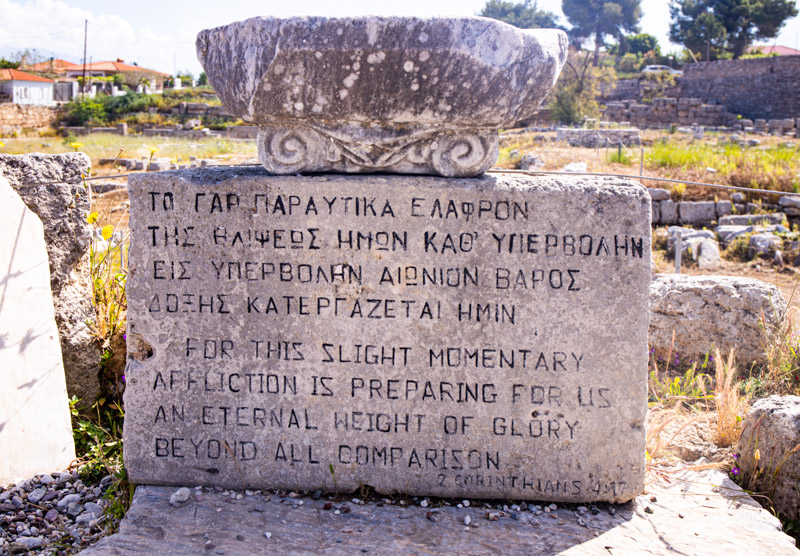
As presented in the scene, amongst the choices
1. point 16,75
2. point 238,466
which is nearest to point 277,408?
point 238,466

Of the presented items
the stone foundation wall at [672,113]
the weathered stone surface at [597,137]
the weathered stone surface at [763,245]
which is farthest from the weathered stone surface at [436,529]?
the stone foundation wall at [672,113]

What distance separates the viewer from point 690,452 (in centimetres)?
323

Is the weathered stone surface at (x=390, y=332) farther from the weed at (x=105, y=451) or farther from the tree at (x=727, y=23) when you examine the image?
the tree at (x=727, y=23)

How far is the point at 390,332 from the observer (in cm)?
257

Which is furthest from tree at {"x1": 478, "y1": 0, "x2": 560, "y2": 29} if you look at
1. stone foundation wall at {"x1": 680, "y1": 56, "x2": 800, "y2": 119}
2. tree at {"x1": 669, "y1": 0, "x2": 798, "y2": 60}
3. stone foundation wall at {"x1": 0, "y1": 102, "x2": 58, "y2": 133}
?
stone foundation wall at {"x1": 0, "y1": 102, "x2": 58, "y2": 133}

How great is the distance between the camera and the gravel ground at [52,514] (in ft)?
7.88

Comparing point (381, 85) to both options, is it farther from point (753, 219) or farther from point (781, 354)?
point (753, 219)

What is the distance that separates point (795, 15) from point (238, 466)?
48.6 m

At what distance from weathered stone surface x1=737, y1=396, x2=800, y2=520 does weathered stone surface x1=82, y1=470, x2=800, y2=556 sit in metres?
0.18

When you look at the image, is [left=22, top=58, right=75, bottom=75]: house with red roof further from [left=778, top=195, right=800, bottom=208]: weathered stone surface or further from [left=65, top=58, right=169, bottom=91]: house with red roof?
[left=778, top=195, right=800, bottom=208]: weathered stone surface

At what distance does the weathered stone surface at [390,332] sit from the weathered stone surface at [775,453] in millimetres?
637

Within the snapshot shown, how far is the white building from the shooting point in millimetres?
36628

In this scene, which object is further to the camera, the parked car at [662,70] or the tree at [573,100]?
the parked car at [662,70]

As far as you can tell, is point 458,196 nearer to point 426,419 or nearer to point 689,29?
point 426,419
